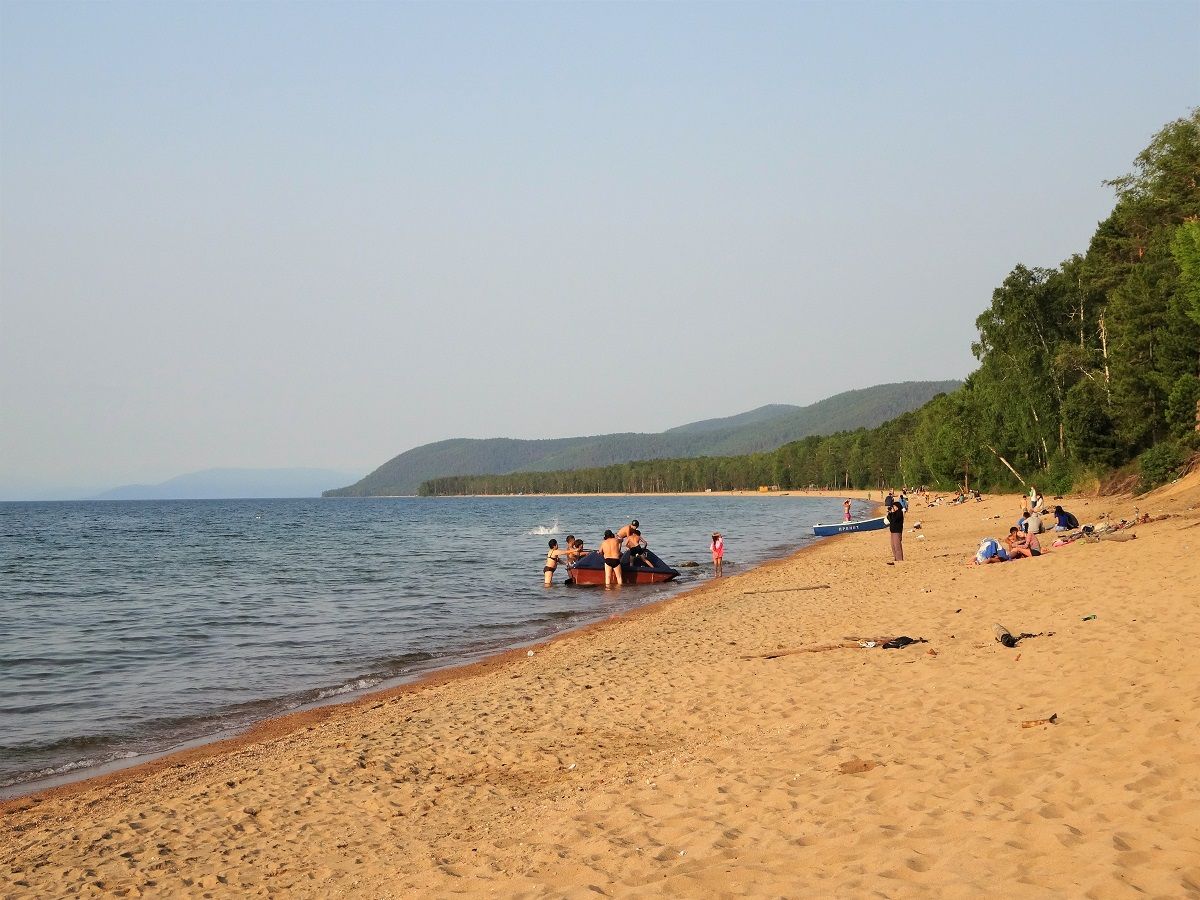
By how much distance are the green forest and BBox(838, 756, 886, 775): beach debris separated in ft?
120

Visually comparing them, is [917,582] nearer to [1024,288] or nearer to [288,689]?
[288,689]

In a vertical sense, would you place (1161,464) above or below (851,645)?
above

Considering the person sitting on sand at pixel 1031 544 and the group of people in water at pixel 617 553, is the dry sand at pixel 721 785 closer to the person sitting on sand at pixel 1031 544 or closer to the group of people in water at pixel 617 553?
the person sitting on sand at pixel 1031 544

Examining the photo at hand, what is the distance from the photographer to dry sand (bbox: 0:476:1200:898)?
5605mm

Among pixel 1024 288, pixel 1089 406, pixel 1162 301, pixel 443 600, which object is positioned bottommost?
pixel 443 600

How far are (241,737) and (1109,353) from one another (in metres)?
50.3

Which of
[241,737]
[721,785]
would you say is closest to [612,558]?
[241,737]

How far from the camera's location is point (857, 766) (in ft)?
24.6

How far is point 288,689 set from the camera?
15320 mm

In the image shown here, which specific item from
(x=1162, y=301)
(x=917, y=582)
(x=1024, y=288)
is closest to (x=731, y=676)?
(x=917, y=582)

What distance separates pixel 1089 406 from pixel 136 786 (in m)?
48.8

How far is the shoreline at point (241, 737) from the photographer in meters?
10.0

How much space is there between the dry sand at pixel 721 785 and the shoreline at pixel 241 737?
0.13m

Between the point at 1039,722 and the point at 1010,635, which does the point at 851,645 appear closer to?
the point at 1010,635
